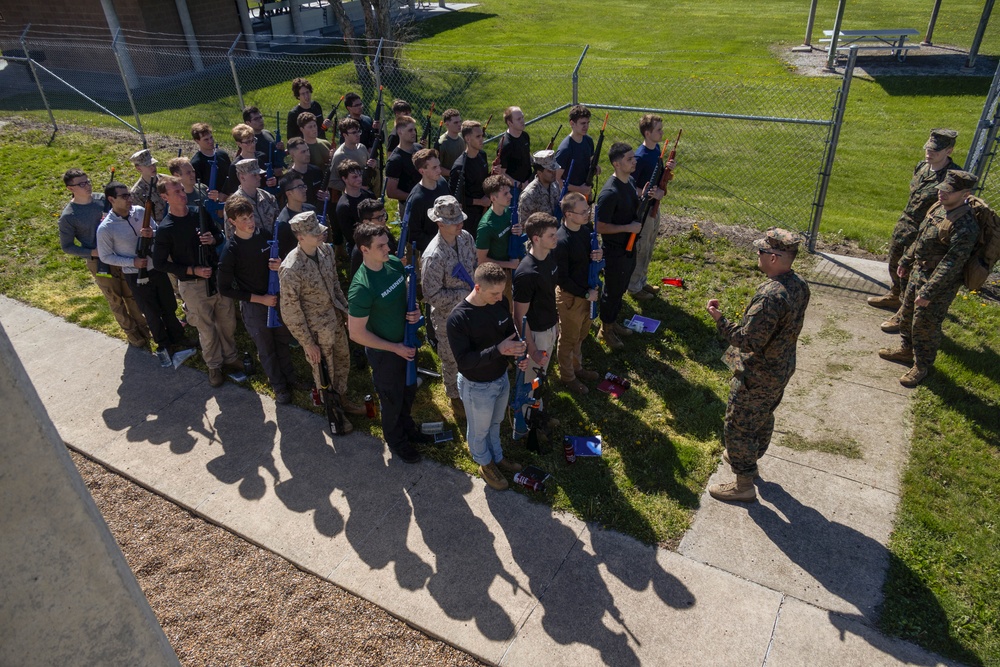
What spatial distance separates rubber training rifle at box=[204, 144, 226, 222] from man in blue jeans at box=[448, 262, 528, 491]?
437 cm

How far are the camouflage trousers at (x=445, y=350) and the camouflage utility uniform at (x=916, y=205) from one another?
16.1ft

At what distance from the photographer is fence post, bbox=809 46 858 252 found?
8.04 m

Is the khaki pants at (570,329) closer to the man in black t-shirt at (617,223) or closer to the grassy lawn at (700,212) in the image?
the grassy lawn at (700,212)

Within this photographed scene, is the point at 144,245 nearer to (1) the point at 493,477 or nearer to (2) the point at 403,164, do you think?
(2) the point at 403,164

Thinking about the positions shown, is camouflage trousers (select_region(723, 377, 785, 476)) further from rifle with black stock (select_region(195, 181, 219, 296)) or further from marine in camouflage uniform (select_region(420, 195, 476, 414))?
rifle with black stock (select_region(195, 181, 219, 296))

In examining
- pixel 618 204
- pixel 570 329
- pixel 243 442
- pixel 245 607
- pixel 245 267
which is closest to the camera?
pixel 245 607

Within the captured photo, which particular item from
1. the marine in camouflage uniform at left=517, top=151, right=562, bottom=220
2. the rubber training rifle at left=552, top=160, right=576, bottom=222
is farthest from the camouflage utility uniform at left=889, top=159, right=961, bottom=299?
the marine in camouflage uniform at left=517, top=151, right=562, bottom=220

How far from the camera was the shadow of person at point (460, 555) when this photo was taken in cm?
467

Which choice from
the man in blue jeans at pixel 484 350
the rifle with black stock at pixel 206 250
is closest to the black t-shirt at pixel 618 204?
the man in blue jeans at pixel 484 350

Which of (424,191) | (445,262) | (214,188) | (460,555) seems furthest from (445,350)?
(214,188)

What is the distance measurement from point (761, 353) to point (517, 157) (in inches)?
183

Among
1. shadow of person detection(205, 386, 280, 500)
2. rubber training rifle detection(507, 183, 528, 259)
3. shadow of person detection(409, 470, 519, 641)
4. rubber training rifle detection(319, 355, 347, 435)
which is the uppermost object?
rubber training rifle detection(507, 183, 528, 259)

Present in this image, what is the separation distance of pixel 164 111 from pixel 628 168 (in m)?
15.3

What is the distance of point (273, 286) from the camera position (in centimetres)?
627
